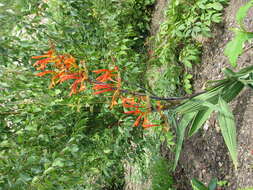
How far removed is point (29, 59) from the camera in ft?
4.40

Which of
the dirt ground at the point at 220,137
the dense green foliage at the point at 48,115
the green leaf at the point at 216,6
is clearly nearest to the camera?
the dense green foliage at the point at 48,115

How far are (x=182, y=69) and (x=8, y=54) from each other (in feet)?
4.71

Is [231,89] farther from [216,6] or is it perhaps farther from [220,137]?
[216,6]

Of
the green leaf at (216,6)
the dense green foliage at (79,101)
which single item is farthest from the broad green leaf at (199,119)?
the green leaf at (216,6)

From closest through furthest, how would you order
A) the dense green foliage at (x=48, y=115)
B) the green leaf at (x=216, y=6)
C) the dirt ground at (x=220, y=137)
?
1. the dense green foliage at (x=48, y=115)
2. the dirt ground at (x=220, y=137)
3. the green leaf at (x=216, y=6)

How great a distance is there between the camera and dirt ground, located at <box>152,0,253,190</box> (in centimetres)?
158

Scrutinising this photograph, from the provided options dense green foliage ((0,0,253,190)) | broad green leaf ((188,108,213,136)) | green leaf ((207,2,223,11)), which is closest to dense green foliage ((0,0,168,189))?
dense green foliage ((0,0,253,190))

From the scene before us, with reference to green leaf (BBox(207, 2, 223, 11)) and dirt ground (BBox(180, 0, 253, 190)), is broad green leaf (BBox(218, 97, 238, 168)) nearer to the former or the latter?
dirt ground (BBox(180, 0, 253, 190))

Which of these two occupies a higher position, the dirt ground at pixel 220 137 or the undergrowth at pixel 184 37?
the undergrowth at pixel 184 37

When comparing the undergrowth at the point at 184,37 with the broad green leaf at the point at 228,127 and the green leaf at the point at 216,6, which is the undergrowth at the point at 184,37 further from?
the broad green leaf at the point at 228,127

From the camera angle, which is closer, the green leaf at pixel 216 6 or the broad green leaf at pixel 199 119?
the broad green leaf at pixel 199 119

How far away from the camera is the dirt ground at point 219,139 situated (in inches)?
62.4

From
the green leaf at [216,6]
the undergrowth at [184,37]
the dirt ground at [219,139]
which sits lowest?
the dirt ground at [219,139]

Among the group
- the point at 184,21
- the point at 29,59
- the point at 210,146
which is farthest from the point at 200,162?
the point at 29,59
